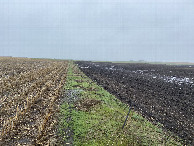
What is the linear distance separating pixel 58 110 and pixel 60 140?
9.76 feet

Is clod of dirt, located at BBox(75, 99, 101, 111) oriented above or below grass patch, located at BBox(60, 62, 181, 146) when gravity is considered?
above

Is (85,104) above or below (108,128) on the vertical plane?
above

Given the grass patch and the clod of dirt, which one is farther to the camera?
the clod of dirt

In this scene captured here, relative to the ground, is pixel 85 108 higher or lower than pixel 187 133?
higher

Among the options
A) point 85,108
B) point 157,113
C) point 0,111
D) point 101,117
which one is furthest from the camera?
point 157,113

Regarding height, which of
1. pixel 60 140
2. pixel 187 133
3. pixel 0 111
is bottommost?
pixel 187 133

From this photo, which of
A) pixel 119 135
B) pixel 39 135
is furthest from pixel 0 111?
pixel 119 135

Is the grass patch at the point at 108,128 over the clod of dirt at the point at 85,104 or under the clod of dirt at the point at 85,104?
under

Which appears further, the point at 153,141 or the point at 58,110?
the point at 58,110

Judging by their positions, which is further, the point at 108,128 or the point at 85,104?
the point at 85,104

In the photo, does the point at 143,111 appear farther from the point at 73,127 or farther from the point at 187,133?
the point at 73,127

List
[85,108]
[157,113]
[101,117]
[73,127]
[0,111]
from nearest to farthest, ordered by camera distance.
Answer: [73,127] → [0,111] → [101,117] → [85,108] → [157,113]

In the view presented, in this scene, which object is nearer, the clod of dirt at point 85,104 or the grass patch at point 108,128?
the grass patch at point 108,128

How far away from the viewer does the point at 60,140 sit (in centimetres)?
601
